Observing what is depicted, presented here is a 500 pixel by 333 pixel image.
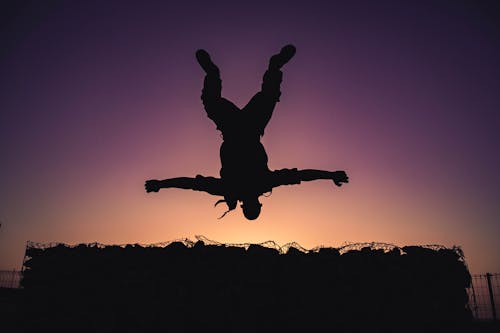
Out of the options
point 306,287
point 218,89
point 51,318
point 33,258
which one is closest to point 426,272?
point 306,287

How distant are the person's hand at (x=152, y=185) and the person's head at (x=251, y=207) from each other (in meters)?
1.86

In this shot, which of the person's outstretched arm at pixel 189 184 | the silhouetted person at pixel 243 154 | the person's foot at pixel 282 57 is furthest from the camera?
the person's outstretched arm at pixel 189 184

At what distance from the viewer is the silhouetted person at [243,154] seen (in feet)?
23.6

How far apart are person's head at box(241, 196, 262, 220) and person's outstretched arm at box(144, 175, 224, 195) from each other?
0.61 m

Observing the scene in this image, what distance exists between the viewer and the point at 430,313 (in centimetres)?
740

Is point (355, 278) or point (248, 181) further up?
point (248, 181)

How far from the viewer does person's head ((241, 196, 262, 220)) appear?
7789 mm

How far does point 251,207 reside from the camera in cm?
783

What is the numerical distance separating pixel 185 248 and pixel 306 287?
8.13 feet

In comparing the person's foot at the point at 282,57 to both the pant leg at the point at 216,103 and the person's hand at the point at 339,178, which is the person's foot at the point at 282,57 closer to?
the pant leg at the point at 216,103

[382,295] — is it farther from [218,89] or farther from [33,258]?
[33,258]

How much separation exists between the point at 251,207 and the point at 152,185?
2151 mm

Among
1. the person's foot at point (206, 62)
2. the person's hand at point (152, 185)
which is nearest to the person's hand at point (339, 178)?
the person's foot at point (206, 62)

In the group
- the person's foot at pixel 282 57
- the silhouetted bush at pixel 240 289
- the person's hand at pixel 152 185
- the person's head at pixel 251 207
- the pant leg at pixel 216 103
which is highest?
the person's foot at pixel 282 57
